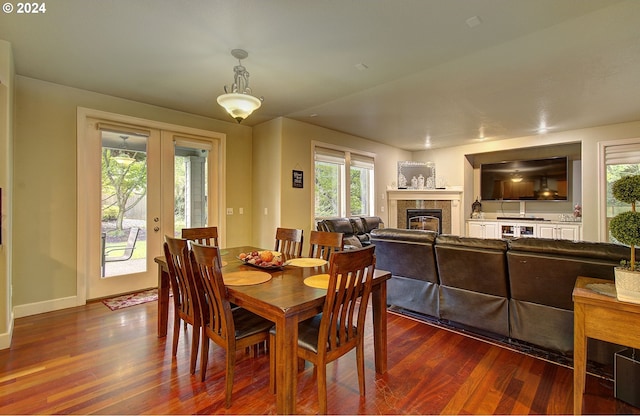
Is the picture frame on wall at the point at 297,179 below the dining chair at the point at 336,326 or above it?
Answer: above

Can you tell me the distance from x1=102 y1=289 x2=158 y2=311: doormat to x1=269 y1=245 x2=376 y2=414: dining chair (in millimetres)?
2572

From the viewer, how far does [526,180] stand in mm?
6402

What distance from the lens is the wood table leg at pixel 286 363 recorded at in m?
1.52

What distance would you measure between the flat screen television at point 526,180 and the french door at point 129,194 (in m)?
6.12

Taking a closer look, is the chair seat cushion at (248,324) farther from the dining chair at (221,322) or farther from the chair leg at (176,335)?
the chair leg at (176,335)

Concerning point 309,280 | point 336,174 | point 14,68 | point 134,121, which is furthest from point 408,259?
point 14,68

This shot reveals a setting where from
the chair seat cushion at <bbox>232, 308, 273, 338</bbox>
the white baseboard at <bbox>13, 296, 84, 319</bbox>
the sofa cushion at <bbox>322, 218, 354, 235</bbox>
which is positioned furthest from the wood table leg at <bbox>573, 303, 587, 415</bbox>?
the white baseboard at <bbox>13, 296, 84, 319</bbox>

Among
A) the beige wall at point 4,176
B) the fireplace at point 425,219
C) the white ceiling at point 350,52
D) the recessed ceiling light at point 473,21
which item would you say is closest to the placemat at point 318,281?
the white ceiling at point 350,52

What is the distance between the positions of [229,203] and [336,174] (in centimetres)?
214

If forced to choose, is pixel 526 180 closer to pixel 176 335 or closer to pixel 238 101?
pixel 238 101

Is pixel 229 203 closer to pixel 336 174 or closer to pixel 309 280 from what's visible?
pixel 336 174

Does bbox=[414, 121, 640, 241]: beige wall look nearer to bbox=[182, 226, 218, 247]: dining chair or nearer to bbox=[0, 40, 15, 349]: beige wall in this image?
bbox=[182, 226, 218, 247]: dining chair

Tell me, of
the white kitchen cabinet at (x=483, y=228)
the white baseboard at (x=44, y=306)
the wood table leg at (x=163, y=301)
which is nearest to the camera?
the wood table leg at (x=163, y=301)

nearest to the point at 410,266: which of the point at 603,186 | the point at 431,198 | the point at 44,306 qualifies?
the point at 44,306
